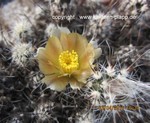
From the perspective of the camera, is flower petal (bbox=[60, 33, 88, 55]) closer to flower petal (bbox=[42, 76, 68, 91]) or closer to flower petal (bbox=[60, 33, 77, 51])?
flower petal (bbox=[60, 33, 77, 51])

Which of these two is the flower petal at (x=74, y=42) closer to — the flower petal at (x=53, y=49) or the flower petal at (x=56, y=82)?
the flower petal at (x=53, y=49)

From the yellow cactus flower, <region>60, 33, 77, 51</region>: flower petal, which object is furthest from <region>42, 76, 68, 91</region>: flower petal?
<region>60, 33, 77, 51</region>: flower petal

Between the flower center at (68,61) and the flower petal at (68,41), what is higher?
the flower petal at (68,41)

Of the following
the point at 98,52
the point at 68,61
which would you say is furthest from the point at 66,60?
the point at 98,52

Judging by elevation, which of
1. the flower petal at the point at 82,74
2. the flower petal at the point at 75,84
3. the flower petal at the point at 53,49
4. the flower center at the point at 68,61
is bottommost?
the flower petal at the point at 75,84

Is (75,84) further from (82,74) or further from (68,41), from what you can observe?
(68,41)

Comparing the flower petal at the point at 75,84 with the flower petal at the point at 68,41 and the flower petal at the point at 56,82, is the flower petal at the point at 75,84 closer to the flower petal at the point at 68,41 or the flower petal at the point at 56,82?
the flower petal at the point at 56,82

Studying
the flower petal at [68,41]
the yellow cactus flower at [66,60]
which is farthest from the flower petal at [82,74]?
the flower petal at [68,41]
